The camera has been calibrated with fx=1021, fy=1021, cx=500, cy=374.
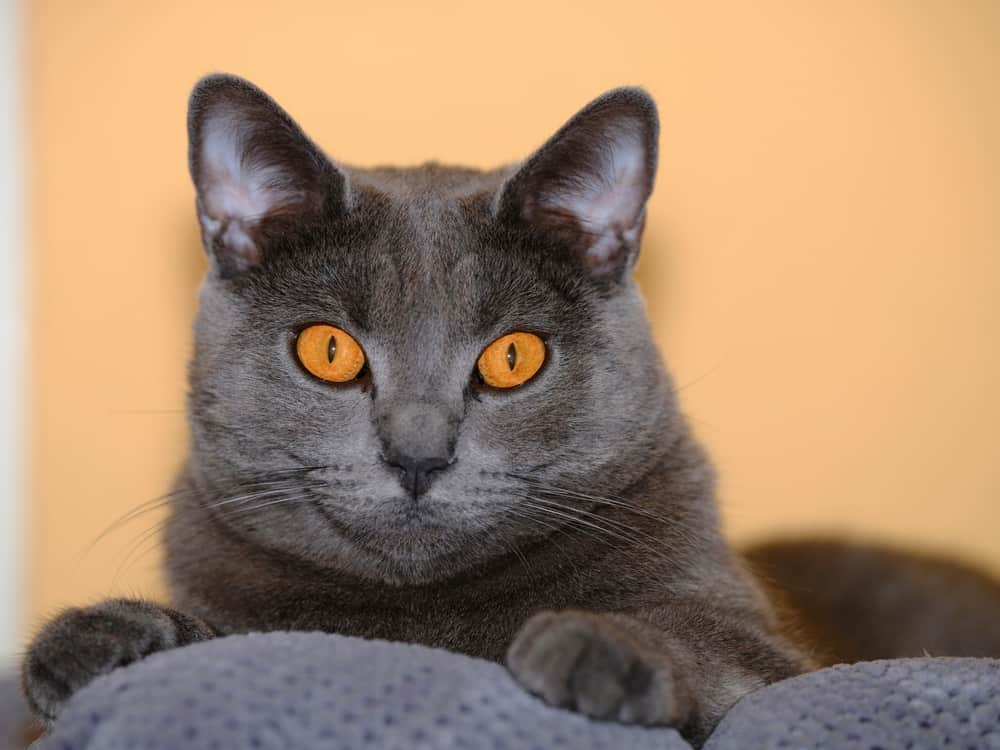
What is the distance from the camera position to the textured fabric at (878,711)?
0.93 m

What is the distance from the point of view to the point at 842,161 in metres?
2.00

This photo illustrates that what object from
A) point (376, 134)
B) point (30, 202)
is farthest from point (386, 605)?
point (30, 202)

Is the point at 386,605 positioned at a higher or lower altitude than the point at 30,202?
lower

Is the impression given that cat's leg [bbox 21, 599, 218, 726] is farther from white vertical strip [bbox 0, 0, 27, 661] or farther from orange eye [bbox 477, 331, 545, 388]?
white vertical strip [bbox 0, 0, 27, 661]

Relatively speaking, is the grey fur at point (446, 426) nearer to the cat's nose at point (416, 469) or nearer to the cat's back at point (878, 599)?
the cat's nose at point (416, 469)

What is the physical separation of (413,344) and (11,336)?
44.9 inches

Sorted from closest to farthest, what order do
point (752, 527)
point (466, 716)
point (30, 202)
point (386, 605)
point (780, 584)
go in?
point (466, 716) < point (386, 605) < point (780, 584) < point (30, 202) < point (752, 527)

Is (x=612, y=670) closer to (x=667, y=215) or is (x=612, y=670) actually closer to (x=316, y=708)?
(x=316, y=708)

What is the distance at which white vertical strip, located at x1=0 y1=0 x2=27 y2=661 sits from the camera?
74.5 inches

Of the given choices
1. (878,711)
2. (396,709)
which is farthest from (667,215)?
(396,709)

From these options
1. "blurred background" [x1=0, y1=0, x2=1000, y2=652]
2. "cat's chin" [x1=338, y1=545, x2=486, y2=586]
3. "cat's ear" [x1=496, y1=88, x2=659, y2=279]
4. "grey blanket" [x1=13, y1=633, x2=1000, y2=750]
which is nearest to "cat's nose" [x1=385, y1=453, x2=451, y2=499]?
"cat's chin" [x1=338, y1=545, x2=486, y2=586]

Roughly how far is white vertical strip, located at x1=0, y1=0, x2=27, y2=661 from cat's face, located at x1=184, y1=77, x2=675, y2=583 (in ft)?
2.59

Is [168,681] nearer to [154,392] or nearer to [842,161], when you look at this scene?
[154,392]

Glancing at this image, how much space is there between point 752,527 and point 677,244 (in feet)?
1.99
